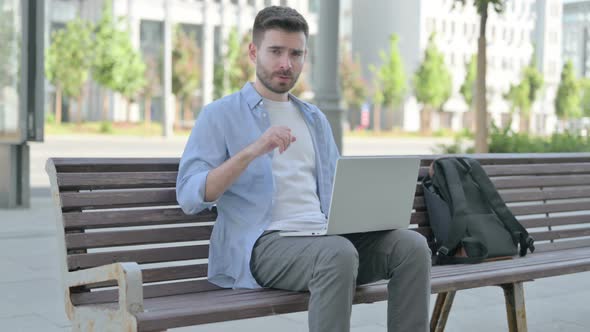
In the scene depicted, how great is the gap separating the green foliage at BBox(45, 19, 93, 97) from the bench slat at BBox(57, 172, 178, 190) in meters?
42.0

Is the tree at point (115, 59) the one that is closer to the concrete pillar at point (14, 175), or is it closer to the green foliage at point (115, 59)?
the green foliage at point (115, 59)

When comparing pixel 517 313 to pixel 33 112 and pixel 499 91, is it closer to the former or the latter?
pixel 33 112

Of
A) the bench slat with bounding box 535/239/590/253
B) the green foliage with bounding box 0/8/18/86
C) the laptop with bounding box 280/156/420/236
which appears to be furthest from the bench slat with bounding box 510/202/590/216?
the green foliage with bounding box 0/8/18/86

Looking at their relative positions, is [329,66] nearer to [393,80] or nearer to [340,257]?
[340,257]

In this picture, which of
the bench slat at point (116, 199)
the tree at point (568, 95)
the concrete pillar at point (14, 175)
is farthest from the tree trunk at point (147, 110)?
the bench slat at point (116, 199)

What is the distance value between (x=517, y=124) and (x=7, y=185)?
242 feet

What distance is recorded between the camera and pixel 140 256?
3520 mm

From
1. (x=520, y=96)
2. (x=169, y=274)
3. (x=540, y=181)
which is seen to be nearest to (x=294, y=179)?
(x=169, y=274)

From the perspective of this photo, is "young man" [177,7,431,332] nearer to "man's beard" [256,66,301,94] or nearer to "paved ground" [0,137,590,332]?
"man's beard" [256,66,301,94]

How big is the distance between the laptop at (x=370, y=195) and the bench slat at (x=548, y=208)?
1.72 metres

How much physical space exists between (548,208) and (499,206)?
34.4 inches

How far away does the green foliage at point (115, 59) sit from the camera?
145 ft

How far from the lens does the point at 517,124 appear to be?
8100 cm

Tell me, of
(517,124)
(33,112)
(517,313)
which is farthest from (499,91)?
(517,313)
